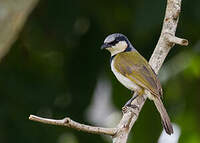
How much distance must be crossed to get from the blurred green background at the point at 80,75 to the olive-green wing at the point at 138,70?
1.36 ft

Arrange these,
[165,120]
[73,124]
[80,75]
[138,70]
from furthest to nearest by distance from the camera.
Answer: [80,75], [138,70], [165,120], [73,124]

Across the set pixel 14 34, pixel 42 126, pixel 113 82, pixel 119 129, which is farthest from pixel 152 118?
pixel 119 129

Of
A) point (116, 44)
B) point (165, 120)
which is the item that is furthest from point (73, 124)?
point (116, 44)

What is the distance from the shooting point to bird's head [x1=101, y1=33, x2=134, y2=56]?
6.50m

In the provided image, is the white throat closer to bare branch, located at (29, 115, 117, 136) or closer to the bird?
the bird

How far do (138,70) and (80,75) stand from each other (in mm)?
1209

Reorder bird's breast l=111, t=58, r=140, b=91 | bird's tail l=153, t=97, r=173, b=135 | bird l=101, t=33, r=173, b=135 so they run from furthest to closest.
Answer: bird's breast l=111, t=58, r=140, b=91, bird l=101, t=33, r=173, b=135, bird's tail l=153, t=97, r=173, b=135

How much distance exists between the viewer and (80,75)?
733 centimetres

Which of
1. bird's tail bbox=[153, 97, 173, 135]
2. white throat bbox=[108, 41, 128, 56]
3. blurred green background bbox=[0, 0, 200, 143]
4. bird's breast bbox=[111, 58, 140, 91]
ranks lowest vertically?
blurred green background bbox=[0, 0, 200, 143]

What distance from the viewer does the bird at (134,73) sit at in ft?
19.5

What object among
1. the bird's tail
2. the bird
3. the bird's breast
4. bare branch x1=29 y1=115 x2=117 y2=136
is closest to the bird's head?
the bird

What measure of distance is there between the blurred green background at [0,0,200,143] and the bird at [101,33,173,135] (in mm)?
305

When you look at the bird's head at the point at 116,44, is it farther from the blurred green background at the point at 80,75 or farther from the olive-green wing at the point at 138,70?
the blurred green background at the point at 80,75

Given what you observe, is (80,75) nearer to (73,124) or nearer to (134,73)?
(134,73)
